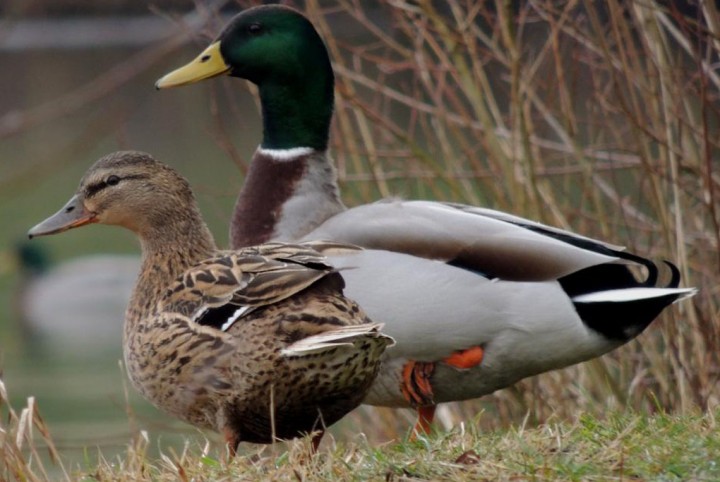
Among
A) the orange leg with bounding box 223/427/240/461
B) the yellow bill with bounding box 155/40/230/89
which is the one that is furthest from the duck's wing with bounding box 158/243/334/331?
the yellow bill with bounding box 155/40/230/89

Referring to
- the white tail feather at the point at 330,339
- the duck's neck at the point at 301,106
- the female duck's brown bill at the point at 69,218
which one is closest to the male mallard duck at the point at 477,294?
the duck's neck at the point at 301,106

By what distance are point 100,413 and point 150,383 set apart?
25.4 feet

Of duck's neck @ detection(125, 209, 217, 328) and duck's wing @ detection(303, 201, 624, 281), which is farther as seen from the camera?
duck's wing @ detection(303, 201, 624, 281)

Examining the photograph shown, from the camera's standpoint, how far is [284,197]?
567cm

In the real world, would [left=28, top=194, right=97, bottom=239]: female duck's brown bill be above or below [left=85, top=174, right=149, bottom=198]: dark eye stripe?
below

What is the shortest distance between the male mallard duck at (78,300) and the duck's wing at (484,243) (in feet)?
37.1

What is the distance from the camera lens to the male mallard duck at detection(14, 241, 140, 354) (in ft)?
54.5

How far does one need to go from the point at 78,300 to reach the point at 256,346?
14.6 m

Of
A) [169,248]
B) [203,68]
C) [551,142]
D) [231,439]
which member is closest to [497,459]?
[231,439]

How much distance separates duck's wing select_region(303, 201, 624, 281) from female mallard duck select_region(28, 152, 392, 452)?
982 mm

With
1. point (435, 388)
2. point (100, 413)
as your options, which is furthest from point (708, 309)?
point (100, 413)

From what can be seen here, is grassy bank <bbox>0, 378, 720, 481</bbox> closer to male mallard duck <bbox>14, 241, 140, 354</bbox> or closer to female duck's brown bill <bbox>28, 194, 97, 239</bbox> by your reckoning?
female duck's brown bill <bbox>28, 194, 97, 239</bbox>

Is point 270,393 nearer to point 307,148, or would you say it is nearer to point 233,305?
point 233,305

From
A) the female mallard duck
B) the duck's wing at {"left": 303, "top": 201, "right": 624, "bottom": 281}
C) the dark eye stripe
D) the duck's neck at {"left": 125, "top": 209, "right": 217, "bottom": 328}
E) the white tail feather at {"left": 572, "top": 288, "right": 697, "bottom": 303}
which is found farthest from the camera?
the duck's wing at {"left": 303, "top": 201, "right": 624, "bottom": 281}
